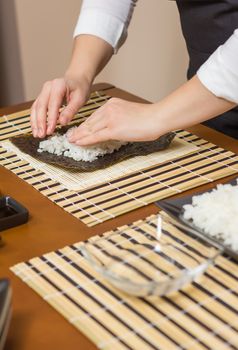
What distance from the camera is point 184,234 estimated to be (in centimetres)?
96

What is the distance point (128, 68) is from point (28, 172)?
145 cm

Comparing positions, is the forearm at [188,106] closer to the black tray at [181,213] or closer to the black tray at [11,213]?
the black tray at [181,213]

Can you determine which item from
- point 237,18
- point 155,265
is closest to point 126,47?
point 237,18

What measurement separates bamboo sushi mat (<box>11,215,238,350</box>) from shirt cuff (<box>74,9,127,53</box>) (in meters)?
0.71

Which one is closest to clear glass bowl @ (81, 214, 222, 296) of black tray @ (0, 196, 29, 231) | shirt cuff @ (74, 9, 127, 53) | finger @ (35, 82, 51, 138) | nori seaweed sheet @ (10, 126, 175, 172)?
black tray @ (0, 196, 29, 231)

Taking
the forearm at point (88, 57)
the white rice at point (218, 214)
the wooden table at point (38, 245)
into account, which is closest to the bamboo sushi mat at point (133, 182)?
the wooden table at point (38, 245)

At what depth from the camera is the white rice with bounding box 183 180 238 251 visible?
→ 2.94 feet

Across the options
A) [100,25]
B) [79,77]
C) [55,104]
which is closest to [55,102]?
[55,104]

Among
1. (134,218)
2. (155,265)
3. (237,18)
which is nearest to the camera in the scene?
(155,265)

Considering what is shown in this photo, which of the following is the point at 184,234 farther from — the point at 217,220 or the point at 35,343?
the point at 35,343

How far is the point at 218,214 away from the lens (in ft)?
3.04

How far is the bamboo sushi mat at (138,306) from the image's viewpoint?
2.48 ft

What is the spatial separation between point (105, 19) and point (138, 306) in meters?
0.87

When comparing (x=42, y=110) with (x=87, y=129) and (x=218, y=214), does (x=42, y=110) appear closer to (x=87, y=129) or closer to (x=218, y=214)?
(x=87, y=129)
